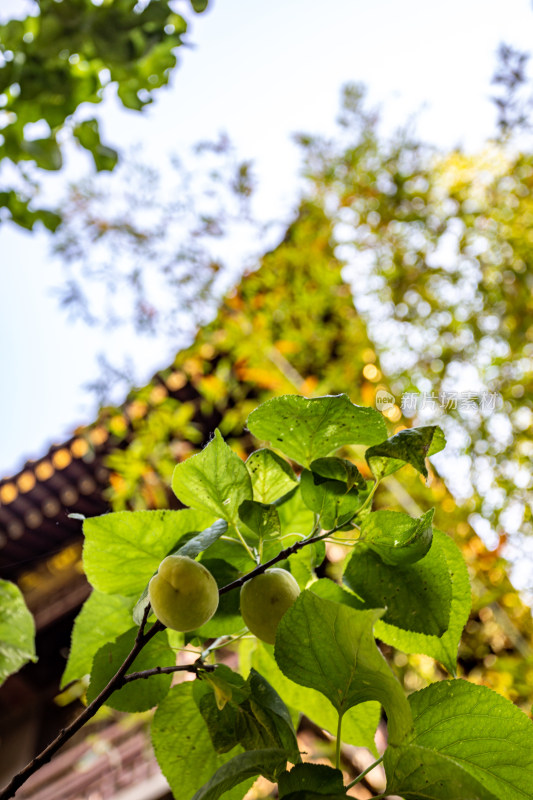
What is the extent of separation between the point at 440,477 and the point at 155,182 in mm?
1839

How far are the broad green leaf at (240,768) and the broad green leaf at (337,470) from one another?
14 cm

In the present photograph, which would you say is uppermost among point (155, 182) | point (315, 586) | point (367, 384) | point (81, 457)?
point (155, 182)

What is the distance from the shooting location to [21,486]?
2236mm

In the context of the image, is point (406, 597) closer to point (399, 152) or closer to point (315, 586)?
point (315, 586)

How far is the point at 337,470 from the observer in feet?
1.06

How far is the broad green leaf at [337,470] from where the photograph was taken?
1.05 feet

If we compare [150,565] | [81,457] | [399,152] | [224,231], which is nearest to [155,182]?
[224,231]

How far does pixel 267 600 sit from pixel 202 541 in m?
0.05

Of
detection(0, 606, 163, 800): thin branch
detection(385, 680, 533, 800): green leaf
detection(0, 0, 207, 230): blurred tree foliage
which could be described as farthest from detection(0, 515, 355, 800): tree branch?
detection(0, 0, 207, 230): blurred tree foliage

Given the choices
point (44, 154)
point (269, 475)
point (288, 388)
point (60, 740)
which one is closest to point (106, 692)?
point (60, 740)

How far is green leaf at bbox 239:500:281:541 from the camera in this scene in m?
0.33

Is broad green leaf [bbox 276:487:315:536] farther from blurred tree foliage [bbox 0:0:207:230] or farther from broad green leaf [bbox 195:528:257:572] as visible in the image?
blurred tree foliage [bbox 0:0:207:230]

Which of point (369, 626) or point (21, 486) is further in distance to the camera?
point (21, 486)

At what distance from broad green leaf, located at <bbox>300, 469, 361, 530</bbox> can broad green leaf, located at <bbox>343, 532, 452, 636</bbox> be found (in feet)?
0.07
